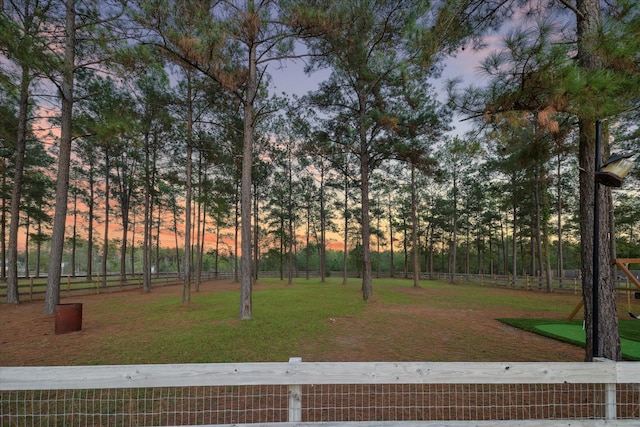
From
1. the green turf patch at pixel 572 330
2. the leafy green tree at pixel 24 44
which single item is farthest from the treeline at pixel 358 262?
the green turf patch at pixel 572 330

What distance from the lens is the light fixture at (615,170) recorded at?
11.9 feet

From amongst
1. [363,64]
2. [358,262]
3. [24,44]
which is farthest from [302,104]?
[358,262]

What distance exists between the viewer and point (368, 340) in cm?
721

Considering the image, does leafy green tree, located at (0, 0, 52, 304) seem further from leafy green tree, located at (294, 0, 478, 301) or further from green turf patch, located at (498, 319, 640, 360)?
green turf patch, located at (498, 319, 640, 360)

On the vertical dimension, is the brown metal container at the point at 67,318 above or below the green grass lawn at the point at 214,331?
above

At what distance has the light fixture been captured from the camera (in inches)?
143

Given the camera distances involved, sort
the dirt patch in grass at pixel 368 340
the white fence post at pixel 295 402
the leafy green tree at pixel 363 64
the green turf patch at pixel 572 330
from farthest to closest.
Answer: the leafy green tree at pixel 363 64 → the green turf patch at pixel 572 330 → the dirt patch in grass at pixel 368 340 → the white fence post at pixel 295 402

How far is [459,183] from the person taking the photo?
2941 cm

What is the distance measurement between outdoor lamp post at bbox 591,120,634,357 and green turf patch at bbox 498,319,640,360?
3.18 metres

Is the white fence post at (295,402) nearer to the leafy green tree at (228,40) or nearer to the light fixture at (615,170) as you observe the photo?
the light fixture at (615,170)

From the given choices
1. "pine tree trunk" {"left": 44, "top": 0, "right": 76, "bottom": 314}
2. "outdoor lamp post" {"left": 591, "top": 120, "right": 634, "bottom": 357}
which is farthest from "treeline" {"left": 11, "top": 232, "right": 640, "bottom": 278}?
"outdoor lamp post" {"left": 591, "top": 120, "right": 634, "bottom": 357}

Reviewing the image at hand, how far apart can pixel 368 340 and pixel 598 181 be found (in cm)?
538

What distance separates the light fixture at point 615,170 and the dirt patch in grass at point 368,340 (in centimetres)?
390

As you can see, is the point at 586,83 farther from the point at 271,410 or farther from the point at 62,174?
the point at 62,174
